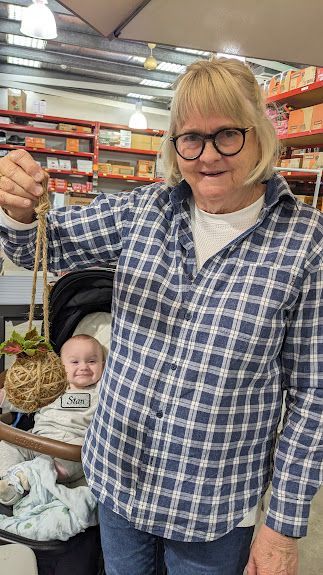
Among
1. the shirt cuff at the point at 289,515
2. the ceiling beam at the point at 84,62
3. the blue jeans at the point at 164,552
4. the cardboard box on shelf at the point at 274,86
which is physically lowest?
the blue jeans at the point at 164,552

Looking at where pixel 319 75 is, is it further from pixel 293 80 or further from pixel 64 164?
pixel 64 164

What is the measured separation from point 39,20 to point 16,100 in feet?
16.2

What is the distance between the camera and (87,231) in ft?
3.56

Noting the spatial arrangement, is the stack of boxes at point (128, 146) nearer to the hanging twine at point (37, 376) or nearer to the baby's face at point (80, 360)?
the baby's face at point (80, 360)

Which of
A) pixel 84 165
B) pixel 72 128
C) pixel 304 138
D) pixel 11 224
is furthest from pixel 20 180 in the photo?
pixel 72 128

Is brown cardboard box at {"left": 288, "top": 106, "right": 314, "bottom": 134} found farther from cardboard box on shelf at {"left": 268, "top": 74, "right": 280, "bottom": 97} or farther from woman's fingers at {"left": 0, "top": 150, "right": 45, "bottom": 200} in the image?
woman's fingers at {"left": 0, "top": 150, "right": 45, "bottom": 200}

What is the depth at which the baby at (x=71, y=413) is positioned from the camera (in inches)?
62.8

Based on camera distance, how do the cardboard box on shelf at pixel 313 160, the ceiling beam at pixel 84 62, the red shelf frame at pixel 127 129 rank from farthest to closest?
the red shelf frame at pixel 127 129, the ceiling beam at pixel 84 62, the cardboard box on shelf at pixel 313 160

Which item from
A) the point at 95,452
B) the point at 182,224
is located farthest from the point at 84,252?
the point at 95,452

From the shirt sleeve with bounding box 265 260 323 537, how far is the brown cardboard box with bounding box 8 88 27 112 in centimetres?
891

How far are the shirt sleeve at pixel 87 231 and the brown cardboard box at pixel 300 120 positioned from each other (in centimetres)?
370

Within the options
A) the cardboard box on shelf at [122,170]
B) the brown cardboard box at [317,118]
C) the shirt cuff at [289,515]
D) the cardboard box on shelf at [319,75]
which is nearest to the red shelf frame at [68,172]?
the cardboard box on shelf at [122,170]

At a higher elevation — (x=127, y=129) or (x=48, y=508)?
(x=127, y=129)

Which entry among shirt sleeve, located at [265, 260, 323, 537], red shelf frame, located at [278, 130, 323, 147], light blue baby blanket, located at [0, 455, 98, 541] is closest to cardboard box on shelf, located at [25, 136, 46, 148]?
red shelf frame, located at [278, 130, 323, 147]
